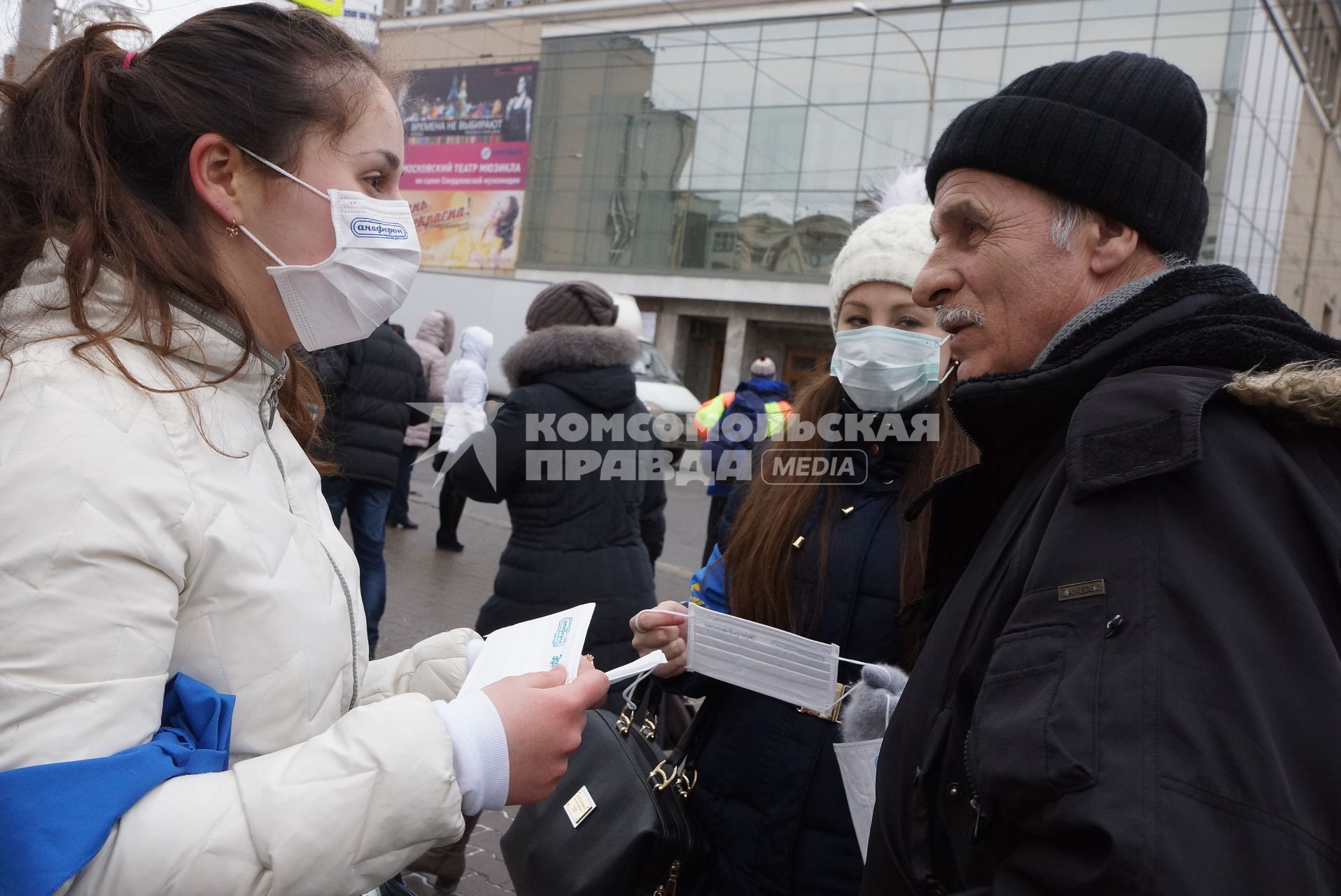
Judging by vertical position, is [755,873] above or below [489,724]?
below

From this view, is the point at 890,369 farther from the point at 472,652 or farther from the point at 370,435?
the point at 370,435

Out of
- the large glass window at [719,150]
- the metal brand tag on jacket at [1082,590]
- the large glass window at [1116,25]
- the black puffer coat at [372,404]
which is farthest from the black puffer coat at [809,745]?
the large glass window at [719,150]

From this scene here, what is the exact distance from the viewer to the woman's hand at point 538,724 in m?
1.45

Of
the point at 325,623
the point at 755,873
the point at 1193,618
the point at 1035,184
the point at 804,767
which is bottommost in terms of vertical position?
the point at 755,873

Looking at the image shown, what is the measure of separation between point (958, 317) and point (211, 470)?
3.76 feet

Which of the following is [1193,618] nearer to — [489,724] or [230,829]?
[489,724]

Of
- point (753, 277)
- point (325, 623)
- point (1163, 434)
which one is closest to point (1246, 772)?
point (1163, 434)

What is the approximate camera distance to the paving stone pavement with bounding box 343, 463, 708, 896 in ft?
13.2

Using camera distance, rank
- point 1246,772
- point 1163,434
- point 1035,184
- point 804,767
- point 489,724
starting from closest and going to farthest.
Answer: point 1246,772 → point 1163,434 → point 489,724 → point 1035,184 → point 804,767

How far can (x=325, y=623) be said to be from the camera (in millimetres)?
1462

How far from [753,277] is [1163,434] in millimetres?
29285

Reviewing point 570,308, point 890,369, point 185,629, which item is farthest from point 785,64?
point 185,629

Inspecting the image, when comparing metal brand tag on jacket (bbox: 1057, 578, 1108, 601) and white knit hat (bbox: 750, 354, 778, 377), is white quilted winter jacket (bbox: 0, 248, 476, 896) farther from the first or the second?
white knit hat (bbox: 750, 354, 778, 377)

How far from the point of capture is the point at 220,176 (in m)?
1.58
